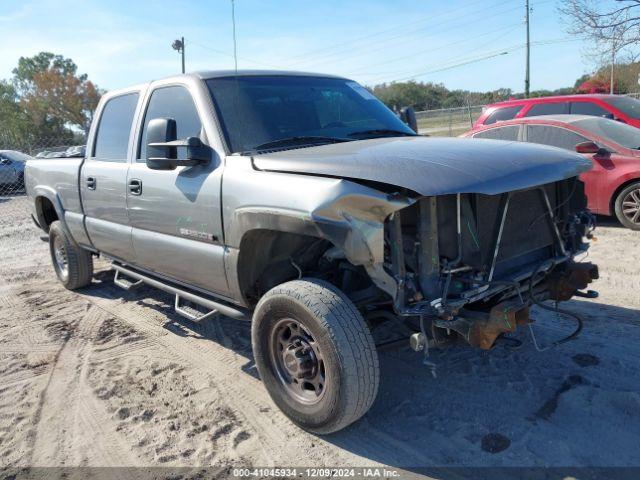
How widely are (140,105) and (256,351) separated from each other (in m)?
2.46

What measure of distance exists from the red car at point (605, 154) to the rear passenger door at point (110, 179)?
5.56 m

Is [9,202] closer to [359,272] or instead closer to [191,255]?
[191,255]

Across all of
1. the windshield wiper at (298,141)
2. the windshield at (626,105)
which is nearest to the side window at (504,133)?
the windshield at (626,105)

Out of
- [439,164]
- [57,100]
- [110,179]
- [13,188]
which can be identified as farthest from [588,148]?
[57,100]

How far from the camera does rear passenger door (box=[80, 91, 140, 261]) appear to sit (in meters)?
4.66

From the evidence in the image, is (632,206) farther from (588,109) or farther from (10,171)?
(10,171)

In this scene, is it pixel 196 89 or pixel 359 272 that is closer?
pixel 359 272

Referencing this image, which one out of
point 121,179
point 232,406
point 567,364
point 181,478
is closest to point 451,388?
point 567,364

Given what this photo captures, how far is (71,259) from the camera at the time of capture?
6.11m

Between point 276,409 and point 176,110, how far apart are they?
7.60 ft

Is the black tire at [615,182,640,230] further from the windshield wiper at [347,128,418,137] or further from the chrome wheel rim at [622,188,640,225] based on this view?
the windshield wiper at [347,128,418,137]

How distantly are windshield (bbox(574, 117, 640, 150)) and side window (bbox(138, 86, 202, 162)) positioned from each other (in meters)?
5.97

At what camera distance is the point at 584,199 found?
147 inches

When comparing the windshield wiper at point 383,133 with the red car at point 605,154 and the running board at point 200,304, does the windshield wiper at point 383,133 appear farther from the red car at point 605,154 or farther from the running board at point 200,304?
the red car at point 605,154
